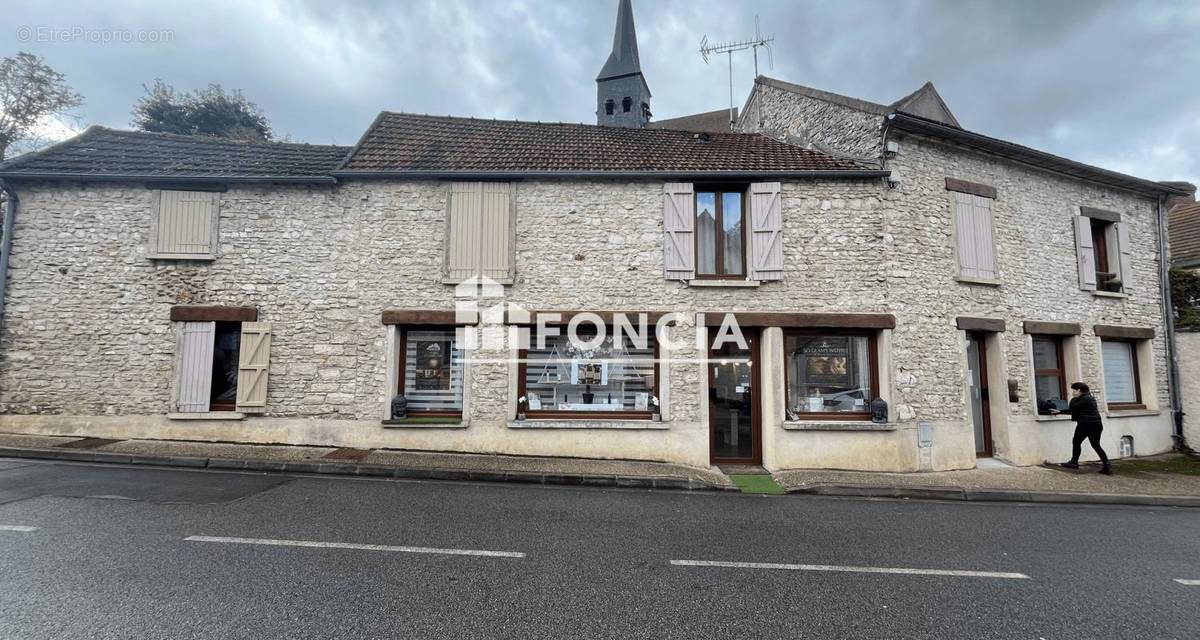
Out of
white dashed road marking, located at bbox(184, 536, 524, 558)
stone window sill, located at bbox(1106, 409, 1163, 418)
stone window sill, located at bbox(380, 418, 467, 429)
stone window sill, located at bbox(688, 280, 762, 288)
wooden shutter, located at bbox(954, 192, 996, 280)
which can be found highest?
wooden shutter, located at bbox(954, 192, 996, 280)

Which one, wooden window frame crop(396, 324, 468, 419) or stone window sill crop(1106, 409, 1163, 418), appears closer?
wooden window frame crop(396, 324, 468, 419)

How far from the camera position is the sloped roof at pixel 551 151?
8.52 meters

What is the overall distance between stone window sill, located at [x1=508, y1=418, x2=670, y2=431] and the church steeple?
22.5 m

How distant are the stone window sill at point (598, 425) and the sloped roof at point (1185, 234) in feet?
43.6

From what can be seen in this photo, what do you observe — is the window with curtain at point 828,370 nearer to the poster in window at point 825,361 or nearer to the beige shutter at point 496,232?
the poster in window at point 825,361

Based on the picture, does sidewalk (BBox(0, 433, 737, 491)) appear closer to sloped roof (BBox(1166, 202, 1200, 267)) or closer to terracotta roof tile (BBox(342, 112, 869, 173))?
terracotta roof tile (BBox(342, 112, 869, 173))

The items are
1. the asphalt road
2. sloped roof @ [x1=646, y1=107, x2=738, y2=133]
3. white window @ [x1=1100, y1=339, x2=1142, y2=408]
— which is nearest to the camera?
the asphalt road

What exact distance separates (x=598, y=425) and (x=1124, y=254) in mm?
11628

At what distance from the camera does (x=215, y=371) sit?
8383 mm

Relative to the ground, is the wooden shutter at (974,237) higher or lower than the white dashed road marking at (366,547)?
higher

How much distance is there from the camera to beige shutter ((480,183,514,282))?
825 centimetres

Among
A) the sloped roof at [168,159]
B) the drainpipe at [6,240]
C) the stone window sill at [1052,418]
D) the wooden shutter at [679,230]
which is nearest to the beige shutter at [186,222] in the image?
the sloped roof at [168,159]

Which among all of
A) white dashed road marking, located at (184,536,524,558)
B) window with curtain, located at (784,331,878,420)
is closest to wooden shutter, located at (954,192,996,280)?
window with curtain, located at (784,331,878,420)

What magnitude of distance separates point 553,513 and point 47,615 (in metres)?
3.71
